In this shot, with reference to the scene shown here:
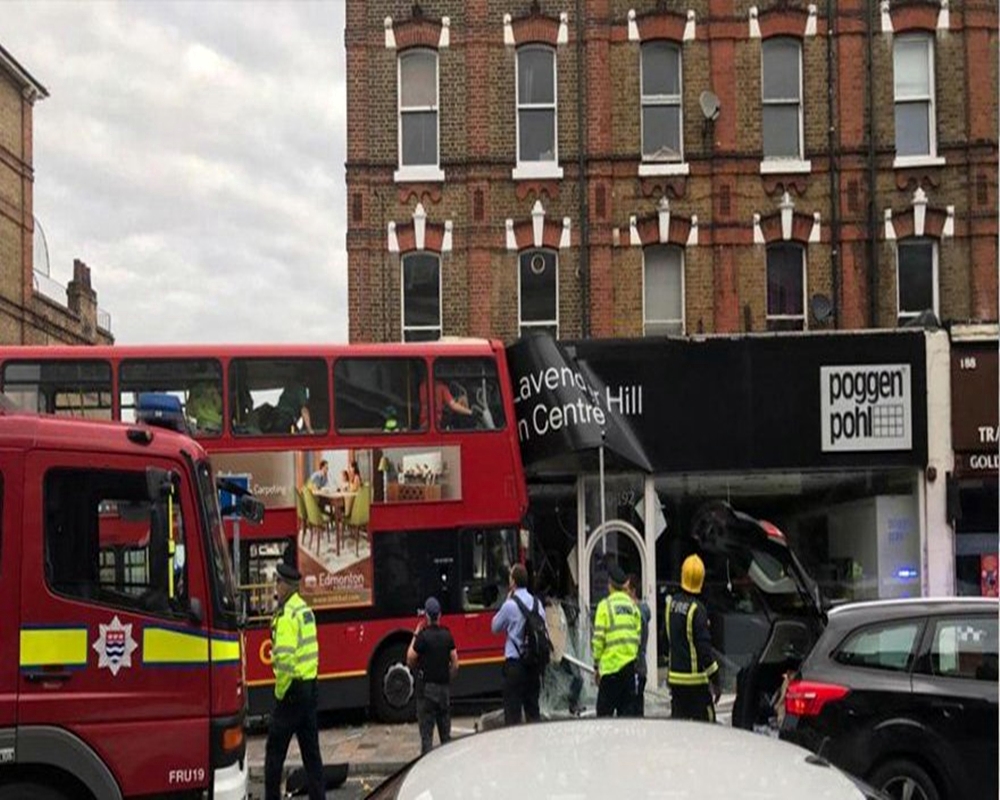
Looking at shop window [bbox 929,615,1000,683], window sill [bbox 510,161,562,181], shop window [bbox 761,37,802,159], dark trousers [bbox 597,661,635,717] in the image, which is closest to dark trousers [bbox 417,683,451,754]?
dark trousers [bbox 597,661,635,717]

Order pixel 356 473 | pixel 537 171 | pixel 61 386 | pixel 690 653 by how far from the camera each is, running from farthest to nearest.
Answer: pixel 537 171 → pixel 356 473 → pixel 61 386 → pixel 690 653

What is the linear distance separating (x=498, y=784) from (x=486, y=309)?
55.3 ft

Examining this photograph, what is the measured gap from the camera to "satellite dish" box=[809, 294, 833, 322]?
18.7 metres

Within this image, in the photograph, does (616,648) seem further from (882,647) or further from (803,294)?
(803,294)

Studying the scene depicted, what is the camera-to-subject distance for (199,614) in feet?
23.3

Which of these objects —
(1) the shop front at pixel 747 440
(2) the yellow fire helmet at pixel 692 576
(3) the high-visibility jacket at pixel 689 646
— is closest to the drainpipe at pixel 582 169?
(1) the shop front at pixel 747 440

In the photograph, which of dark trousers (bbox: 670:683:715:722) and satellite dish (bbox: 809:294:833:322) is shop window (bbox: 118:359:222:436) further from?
satellite dish (bbox: 809:294:833:322)

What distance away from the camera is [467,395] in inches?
565

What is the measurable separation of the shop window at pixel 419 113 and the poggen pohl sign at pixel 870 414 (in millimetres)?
7992

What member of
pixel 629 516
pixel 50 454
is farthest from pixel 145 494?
pixel 629 516

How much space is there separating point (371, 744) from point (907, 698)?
6771 millimetres

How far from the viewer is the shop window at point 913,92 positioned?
63.8 feet

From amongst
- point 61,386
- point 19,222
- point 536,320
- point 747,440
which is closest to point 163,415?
point 61,386

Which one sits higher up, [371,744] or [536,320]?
[536,320]
